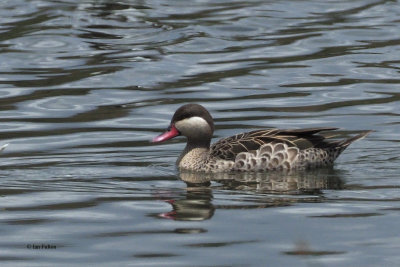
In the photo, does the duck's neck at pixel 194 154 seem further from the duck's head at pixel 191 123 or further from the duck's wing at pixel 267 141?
the duck's wing at pixel 267 141

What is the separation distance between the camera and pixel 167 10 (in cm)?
2612

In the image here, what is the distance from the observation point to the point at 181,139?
16328mm

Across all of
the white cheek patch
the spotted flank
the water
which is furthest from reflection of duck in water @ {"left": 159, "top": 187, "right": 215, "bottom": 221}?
the white cheek patch

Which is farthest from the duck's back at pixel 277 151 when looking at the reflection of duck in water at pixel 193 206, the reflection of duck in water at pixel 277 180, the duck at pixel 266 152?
the reflection of duck in water at pixel 193 206

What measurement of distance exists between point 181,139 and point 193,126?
1.90 meters

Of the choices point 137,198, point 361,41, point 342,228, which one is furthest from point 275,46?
point 342,228

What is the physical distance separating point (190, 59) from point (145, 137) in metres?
5.78

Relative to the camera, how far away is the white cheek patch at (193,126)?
14406mm

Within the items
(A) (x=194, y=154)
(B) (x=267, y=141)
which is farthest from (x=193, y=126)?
(B) (x=267, y=141)

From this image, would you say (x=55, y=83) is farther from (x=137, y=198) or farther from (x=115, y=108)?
(x=137, y=198)

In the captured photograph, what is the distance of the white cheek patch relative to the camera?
14.4 m

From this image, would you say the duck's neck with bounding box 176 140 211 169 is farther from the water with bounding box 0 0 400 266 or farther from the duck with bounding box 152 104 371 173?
the water with bounding box 0 0 400 266

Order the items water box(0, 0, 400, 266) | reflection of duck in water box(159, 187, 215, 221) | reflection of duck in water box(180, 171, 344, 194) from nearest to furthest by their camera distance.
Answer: water box(0, 0, 400, 266)
reflection of duck in water box(159, 187, 215, 221)
reflection of duck in water box(180, 171, 344, 194)

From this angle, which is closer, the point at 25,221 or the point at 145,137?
the point at 25,221
